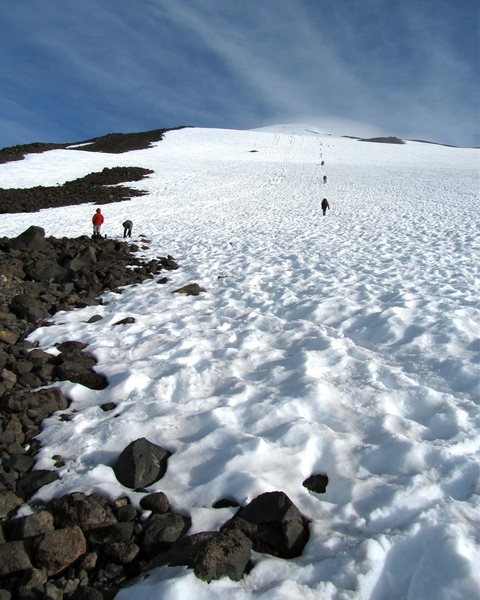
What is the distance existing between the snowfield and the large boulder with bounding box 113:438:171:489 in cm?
10

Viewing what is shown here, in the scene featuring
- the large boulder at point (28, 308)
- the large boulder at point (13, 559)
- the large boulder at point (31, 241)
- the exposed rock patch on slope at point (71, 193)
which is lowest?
the large boulder at point (13, 559)

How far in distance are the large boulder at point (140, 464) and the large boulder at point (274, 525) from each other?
3.06 feet

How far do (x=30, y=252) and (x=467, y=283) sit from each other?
32.5 feet

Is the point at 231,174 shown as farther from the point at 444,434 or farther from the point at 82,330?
the point at 444,434

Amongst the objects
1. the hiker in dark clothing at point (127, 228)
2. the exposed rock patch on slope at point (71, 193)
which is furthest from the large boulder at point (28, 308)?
the exposed rock patch on slope at point (71, 193)

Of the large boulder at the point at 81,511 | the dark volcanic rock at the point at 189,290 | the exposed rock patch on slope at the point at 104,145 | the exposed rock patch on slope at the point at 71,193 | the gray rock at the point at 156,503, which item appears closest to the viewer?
the large boulder at the point at 81,511

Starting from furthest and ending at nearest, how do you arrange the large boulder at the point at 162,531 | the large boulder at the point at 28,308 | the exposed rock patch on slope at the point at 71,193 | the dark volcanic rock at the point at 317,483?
the exposed rock patch on slope at the point at 71,193, the large boulder at the point at 28,308, the dark volcanic rock at the point at 317,483, the large boulder at the point at 162,531

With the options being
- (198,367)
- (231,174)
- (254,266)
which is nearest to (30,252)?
(254,266)

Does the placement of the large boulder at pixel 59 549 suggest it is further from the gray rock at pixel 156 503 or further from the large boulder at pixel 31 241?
the large boulder at pixel 31 241

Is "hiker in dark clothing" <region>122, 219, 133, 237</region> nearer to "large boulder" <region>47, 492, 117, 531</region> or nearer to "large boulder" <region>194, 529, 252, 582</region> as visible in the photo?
"large boulder" <region>47, 492, 117, 531</region>

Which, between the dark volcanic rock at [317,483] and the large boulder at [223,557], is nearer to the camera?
the large boulder at [223,557]

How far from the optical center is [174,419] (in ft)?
16.3

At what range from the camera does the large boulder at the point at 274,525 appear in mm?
3229

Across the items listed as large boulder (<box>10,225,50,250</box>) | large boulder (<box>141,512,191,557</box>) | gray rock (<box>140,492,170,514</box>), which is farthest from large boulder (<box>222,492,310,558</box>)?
large boulder (<box>10,225,50,250</box>)
